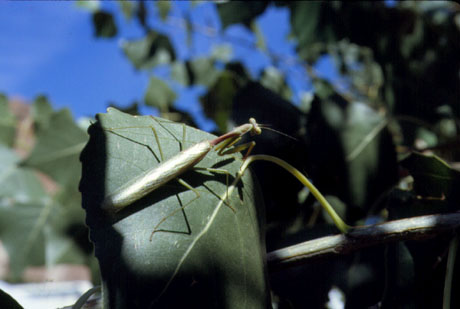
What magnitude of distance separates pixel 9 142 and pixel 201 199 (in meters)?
0.72

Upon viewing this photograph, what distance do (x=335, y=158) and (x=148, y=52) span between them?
1111 millimetres

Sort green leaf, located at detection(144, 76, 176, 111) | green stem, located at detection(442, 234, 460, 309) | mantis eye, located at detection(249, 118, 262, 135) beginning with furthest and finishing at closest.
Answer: green leaf, located at detection(144, 76, 176, 111) → mantis eye, located at detection(249, 118, 262, 135) → green stem, located at detection(442, 234, 460, 309)

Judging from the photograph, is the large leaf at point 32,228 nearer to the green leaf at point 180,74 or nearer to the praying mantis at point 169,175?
the praying mantis at point 169,175

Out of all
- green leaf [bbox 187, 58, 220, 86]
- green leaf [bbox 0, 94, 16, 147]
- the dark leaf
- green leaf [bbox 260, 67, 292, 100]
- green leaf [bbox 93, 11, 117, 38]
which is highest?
green leaf [bbox 93, 11, 117, 38]

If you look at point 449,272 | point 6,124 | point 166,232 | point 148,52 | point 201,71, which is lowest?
point 449,272

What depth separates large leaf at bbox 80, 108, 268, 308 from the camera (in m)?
0.34

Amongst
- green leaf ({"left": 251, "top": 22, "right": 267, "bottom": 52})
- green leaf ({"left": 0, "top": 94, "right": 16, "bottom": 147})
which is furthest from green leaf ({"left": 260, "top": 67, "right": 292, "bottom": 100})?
green leaf ({"left": 0, "top": 94, "right": 16, "bottom": 147})

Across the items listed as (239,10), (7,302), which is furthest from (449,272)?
(239,10)

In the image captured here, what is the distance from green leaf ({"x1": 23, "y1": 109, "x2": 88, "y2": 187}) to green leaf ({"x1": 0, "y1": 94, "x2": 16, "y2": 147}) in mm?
205

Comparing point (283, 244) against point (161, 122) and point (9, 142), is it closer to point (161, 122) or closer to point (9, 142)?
point (161, 122)

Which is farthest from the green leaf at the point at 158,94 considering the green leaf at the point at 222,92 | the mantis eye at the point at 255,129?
the mantis eye at the point at 255,129

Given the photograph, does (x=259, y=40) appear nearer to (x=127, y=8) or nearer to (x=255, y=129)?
(x=127, y=8)

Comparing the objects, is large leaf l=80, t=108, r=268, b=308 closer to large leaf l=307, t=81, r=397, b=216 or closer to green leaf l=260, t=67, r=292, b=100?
large leaf l=307, t=81, r=397, b=216

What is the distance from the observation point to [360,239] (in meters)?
0.41
